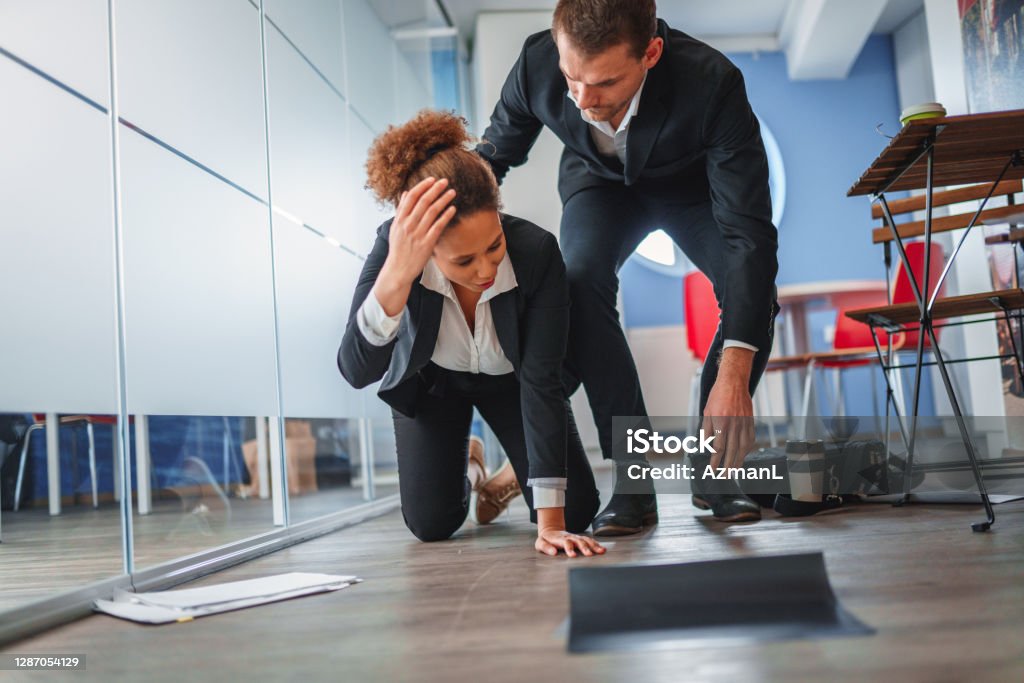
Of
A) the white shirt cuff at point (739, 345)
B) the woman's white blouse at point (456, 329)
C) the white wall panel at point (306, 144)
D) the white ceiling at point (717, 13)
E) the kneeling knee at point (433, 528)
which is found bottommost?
the kneeling knee at point (433, 528)

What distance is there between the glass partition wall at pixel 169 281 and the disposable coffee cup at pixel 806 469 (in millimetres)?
1261

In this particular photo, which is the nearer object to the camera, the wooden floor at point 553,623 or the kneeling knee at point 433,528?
the wooden floor at point 553,623

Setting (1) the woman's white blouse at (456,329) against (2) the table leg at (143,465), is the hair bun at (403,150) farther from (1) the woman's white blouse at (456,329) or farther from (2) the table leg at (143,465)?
(2) the table leg at (143,465)

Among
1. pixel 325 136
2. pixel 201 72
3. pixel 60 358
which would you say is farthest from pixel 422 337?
pixel 325 136

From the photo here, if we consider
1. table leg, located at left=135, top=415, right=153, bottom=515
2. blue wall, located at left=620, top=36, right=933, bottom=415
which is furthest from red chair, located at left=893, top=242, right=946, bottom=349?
table leg, located at left=135, top=415, right=153, bottom=515

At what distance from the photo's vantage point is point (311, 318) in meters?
2.59

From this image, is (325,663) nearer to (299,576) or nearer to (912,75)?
(299,576)

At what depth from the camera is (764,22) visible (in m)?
5.82

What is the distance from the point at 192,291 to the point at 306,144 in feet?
3.14

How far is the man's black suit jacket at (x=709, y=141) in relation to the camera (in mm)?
1725

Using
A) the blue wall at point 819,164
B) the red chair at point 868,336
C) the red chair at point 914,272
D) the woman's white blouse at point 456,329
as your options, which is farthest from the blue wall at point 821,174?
the woman's white blouse at point 456,329

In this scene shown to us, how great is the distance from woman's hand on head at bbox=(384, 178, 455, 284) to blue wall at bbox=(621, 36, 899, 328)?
4.57 meters

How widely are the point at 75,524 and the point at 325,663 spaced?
0.92 meters

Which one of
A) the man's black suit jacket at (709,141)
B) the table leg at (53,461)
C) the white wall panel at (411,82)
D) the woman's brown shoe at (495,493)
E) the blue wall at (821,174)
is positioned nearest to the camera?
the table leg at (53,461)
